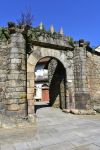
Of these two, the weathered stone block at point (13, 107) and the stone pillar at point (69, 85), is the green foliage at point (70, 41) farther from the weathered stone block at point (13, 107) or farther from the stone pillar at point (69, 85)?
the weathered stone block at point (13, 107)

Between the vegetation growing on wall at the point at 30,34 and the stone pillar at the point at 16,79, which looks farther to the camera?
the vegetation growing on wall at the point at 30,34

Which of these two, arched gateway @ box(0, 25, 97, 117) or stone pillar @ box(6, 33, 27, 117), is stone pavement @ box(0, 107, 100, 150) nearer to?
stone pillar @ box(6, 33, 27, 117)

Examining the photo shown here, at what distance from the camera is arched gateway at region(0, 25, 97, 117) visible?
816 centimetres

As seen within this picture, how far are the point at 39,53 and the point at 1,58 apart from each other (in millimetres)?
2099

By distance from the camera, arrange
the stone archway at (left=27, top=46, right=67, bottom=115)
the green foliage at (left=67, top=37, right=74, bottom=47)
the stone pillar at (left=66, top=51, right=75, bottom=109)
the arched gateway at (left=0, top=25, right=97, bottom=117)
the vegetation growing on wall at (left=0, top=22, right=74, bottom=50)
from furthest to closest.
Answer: the green foliage at (left=67, top=37, right=74, bottom=47) → the stone pillar at (left=66, top=51, right=75, bottom=109) → the stone archway at (left=27, top=46, right=67, bottom=115) → the vegetation growing on wall at (left=0, top=22, right=74, bottom=50) → the arched gateway at (left=0, top=25, right=97, bottom=117)

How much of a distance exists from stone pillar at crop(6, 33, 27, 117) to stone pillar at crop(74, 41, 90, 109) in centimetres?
350

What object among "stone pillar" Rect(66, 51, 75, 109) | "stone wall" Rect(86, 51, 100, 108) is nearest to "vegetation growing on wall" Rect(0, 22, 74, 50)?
"stone pillar" Rect(66, 51, 75, 109)

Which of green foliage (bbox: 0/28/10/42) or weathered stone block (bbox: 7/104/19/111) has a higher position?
green foliage (bbox: 0/28/10/42)

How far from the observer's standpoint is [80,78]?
10.9 metres

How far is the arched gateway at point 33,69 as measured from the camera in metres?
8.16

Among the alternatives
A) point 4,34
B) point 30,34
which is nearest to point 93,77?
point 30,34

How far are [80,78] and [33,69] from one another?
2.75m

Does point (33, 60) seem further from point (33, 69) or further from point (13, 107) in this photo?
point (13, 107)

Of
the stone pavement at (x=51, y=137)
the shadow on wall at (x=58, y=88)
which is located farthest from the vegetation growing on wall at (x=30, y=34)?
the stone pavement at (x=51, y=137)
